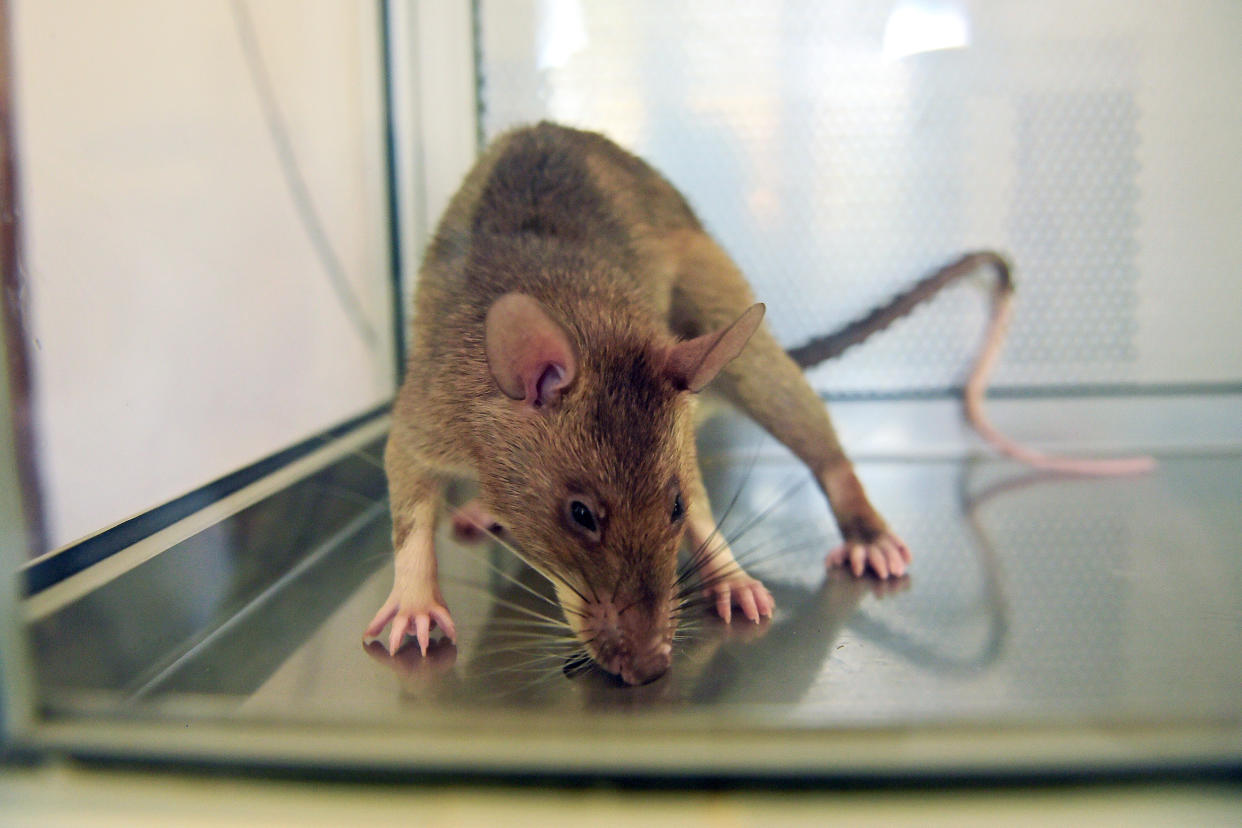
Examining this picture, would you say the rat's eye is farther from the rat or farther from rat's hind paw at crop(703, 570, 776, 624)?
rat's hind paw at crop(703, 570, 776, 624)

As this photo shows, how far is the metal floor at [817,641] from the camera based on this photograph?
84 centimetres

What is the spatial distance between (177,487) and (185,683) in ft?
1.19

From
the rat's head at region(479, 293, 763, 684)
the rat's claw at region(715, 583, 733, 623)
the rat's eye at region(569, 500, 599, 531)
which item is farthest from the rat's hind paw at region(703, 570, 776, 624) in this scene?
the rat's eye at region(569, 500, 599, 531)

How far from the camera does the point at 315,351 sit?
5.64ft

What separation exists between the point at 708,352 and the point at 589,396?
0.17 m

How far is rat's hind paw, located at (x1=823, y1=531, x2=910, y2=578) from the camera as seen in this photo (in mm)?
1398

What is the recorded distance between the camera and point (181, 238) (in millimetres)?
1274

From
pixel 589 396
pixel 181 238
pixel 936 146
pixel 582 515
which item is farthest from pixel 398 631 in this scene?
pixel 936 146

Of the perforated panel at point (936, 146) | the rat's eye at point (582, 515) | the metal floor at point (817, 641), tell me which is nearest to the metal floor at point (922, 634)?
the metal floor at point (817, 641)

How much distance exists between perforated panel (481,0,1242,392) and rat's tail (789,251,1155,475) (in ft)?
0.13

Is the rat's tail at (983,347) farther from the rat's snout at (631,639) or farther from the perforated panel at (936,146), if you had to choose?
the rat's snout at (631,639)

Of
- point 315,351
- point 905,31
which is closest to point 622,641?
point 315,351

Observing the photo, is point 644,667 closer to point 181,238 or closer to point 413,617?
point 413,617

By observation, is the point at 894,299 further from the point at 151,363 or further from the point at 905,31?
the point at 151,363
